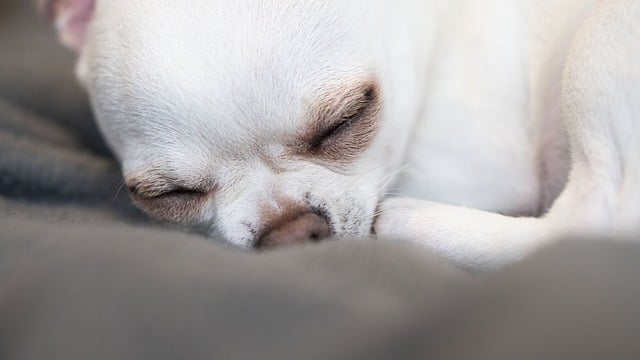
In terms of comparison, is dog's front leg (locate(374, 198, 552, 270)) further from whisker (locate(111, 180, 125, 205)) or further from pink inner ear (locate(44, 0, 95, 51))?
pink inner ear (locate(44, 0, 95, 51))

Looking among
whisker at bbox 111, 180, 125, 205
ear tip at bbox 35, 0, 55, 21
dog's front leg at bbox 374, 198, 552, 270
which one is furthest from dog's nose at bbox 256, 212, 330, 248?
ear tip at bbox 35, 0, 55, 21

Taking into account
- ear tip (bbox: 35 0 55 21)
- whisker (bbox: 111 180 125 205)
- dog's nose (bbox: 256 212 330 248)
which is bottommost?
whisker (bbox: 111 180 125 205)

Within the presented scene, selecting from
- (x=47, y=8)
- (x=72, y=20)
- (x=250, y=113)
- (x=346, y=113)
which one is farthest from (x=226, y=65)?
(x=47, y=8)

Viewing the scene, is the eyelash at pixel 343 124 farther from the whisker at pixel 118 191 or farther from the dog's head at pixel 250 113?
the whisker at pixel 118 191

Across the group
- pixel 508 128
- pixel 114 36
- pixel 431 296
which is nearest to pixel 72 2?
pixel 114 36

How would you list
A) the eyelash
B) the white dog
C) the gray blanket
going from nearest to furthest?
the gray blanket
the white dog
the eyelash

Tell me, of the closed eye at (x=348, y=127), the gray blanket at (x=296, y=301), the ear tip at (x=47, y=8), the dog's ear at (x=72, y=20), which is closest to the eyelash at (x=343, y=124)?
the closed eye at (x=348, y=127)
